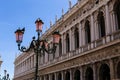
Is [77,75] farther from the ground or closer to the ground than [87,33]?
closer to the ground

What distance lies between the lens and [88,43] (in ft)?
66.7

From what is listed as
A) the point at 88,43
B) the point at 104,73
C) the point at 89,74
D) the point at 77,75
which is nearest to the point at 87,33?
the point at 88,43

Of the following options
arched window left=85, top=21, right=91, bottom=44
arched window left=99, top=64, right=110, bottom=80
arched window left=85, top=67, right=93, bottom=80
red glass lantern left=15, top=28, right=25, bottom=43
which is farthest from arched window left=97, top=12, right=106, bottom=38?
red glass lantern left=15, top=28, right=25, bottom=43

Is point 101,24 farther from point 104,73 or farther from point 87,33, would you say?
point 104,73

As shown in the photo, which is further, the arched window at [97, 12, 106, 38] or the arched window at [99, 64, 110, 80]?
the arched window at [97, 12, 106, 38]

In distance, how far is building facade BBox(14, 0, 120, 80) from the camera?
16.9 meters

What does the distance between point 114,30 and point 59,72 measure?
10.8m

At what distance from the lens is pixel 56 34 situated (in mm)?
11547

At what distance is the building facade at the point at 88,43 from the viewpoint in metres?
16.9

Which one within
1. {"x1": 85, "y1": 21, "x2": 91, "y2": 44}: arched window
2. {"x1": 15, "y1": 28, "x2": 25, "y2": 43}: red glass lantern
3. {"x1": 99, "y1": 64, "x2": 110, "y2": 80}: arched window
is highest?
{"x1": 85, "y1": 21, "x2": 91, "y2": 44}: arched window

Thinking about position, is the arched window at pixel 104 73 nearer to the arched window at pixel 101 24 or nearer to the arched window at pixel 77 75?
the arched window at pixel 101 24

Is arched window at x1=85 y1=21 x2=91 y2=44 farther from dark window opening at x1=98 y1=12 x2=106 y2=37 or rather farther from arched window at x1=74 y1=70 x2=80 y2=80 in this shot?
arched window at x1=74 y1=70 x2=80 y2=80

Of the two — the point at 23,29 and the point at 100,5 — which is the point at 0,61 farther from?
the point at 23,29

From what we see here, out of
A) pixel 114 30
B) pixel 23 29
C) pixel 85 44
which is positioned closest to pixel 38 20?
pixel 23 29
